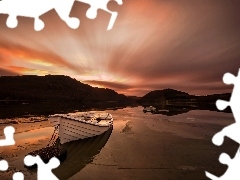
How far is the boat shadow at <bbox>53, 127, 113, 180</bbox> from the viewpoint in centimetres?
1031

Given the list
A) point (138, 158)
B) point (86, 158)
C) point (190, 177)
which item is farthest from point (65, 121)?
point (190, 177)

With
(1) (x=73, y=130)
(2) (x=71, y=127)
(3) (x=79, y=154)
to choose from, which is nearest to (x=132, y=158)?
(3) (x=79, y=154)

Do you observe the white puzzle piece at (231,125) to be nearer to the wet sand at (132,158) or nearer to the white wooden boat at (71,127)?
the wet sand at (132,158)

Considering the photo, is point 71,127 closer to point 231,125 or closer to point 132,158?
point 132,158

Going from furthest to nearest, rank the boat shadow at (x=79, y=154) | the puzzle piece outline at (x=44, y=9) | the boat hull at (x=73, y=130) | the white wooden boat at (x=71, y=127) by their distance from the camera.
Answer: the boat hull at (x=73, y=130) < the white wooden boat at (x=71, y=127) < the boat shadow at (x=79, y=154) < the puzzle piece outline at (x=44, y=9)

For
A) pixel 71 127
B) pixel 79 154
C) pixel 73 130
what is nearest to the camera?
pixel 79 154

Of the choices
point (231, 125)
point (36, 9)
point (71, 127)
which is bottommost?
point (71, 127)

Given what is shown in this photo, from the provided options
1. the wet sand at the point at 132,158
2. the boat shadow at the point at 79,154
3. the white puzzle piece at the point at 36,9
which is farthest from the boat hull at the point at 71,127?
the white puzzle piece at the point at 36,9

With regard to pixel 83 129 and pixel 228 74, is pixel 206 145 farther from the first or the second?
pixel 228 74

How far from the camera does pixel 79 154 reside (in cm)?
1331

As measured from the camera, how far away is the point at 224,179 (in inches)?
187

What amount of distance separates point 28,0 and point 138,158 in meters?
11.4

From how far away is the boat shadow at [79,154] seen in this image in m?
10.3

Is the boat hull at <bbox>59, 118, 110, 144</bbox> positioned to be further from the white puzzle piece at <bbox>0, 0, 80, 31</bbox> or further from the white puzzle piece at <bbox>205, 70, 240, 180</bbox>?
the white puzzle piece at <bbox>205, 70, 240, 180</bbox>
